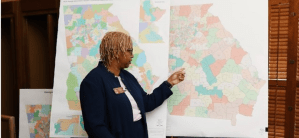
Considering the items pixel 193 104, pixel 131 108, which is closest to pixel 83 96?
pixel 131 108

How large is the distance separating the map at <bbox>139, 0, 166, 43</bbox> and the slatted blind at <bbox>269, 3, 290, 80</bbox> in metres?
1.03

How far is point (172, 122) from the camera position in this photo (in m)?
1.85

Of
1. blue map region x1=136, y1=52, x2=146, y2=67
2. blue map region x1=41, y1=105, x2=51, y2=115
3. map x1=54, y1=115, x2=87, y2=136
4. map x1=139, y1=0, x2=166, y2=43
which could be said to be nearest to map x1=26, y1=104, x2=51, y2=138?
blue map region x1=41, y1=105, x2=51, y2=115

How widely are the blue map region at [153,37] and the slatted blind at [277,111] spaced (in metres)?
1.14

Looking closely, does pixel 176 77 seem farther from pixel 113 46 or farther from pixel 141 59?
pixel 113 46

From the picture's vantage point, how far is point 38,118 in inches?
91.8

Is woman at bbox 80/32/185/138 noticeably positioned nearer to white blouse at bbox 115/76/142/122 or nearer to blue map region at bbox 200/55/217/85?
white blouse at bbox 115/76/142/122

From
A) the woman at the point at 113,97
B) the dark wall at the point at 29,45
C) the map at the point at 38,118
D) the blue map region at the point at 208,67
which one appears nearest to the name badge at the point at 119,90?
the woman at the point at 113,97

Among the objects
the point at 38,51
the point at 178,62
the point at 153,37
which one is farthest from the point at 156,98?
the point at 38,51

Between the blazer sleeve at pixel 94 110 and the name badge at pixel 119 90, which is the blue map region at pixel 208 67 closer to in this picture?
the name badge at pixel 119 90

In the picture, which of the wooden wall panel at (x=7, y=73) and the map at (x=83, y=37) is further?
the wooden wall panel at (x=7, y=73)

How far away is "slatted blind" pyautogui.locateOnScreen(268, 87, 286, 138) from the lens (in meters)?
2.41

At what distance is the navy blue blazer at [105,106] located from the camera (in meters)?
1.49

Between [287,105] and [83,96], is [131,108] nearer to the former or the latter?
[83,96]
